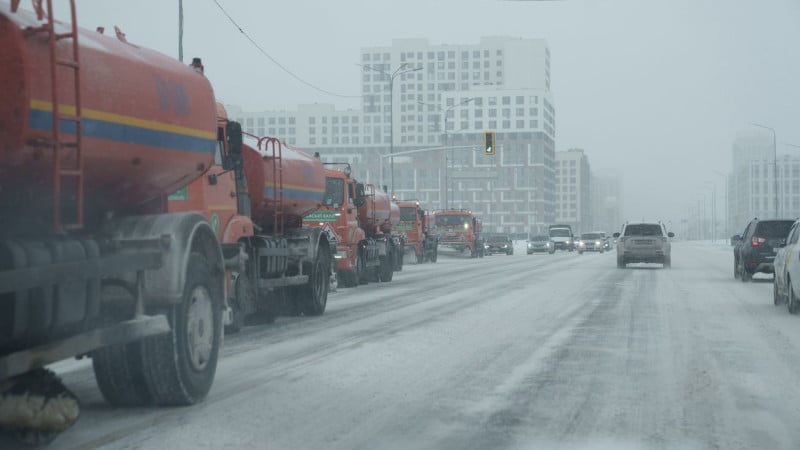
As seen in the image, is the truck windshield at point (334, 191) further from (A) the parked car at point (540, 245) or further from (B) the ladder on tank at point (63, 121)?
(A) the parked car at point (540, 245)

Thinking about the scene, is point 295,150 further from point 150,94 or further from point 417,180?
point 417,180

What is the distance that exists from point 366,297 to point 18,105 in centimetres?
1557

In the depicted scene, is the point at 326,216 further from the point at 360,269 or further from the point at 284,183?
the point at 284,183

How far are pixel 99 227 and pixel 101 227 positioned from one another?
0.01 m

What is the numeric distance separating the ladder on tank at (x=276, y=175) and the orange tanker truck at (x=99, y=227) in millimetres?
5455

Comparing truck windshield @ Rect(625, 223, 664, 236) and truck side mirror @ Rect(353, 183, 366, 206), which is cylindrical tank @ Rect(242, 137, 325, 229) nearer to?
truck side mirror @ Rect(353, 183, 366, 206)

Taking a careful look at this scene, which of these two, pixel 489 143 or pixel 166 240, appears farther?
pixel 489 143

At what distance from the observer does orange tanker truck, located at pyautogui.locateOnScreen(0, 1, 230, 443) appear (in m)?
5.60

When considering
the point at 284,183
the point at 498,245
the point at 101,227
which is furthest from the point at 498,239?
the point at 101,227

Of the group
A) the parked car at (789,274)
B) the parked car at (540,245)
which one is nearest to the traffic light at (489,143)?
the parked car at (540,245)

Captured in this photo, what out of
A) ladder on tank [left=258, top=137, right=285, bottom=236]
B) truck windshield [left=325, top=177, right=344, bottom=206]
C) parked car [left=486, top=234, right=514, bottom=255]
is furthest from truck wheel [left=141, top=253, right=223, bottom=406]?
parked car [left=486, top=234, right=514, bottom=255]

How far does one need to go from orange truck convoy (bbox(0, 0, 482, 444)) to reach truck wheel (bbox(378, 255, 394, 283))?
55.9 ft

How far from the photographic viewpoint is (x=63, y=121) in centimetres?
605

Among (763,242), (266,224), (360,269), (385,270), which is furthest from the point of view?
(385,270)
